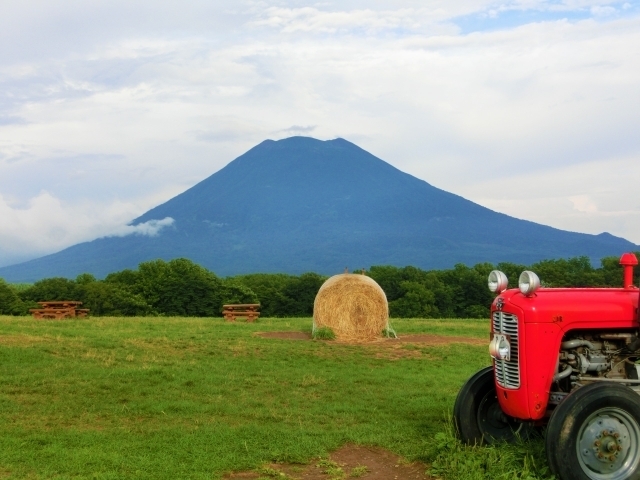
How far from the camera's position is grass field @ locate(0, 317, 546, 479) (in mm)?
7395

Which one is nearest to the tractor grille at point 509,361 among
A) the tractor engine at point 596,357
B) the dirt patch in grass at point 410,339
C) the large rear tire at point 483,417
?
the tractor engine at point 596,357

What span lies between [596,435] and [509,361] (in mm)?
1065

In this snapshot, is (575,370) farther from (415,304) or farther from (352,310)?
(415,304)

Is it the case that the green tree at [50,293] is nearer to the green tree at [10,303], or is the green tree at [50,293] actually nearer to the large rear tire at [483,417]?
the green tree at [10,303]

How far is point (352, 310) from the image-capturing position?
21.0 m

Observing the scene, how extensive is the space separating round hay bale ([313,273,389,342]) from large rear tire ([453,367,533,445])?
12.0 meters

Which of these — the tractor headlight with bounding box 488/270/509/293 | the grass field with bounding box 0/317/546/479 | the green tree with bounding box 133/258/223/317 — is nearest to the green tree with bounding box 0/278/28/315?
the green tree with bounding box 133/258/223/317

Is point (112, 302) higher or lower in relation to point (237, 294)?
lower

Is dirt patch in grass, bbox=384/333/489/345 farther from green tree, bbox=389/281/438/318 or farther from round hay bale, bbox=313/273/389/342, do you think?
green tree, bbox=389/281/438/318

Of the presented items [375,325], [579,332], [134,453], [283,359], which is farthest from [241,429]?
[375,325]

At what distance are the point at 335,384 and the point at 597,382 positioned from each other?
229 inches

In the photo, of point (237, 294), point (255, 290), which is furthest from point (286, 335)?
point (255, 290)

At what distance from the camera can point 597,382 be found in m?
7.00

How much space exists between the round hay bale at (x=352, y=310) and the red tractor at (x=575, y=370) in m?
12.8
